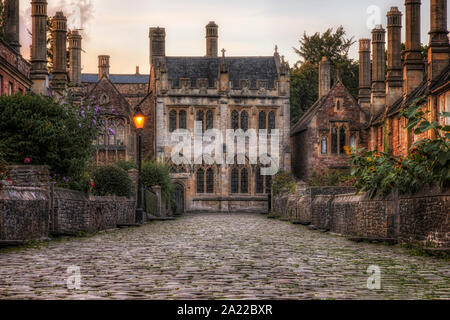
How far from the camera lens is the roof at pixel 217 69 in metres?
60.7

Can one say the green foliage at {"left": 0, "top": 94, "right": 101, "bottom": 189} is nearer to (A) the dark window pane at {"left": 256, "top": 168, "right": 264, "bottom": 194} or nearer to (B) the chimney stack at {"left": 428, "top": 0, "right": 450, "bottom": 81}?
(B) the chimney stack at {"left": 428, "top": 0, "right": 450, "bottom": 81}

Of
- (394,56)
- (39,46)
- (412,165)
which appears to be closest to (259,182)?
(394,56)

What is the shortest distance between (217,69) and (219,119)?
4.83 meters

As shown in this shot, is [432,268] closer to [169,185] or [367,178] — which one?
[367,178]

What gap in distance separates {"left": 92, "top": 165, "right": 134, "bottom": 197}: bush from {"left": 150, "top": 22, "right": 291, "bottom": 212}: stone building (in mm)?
29718

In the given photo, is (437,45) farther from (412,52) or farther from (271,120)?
(271,120)

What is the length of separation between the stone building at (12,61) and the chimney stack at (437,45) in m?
18.8

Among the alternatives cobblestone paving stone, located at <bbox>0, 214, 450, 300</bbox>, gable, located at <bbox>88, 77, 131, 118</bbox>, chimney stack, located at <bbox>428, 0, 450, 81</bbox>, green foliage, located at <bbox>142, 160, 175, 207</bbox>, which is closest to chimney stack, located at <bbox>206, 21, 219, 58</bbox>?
gable, located at <bbox>88, 77, 131, 118</bbox>

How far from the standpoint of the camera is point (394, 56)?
4009cm

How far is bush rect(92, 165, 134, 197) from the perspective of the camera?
27.4 metres

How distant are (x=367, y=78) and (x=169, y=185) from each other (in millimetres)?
19005

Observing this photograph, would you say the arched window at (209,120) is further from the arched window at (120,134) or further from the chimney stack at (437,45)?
the chimney stack at (437,45)
